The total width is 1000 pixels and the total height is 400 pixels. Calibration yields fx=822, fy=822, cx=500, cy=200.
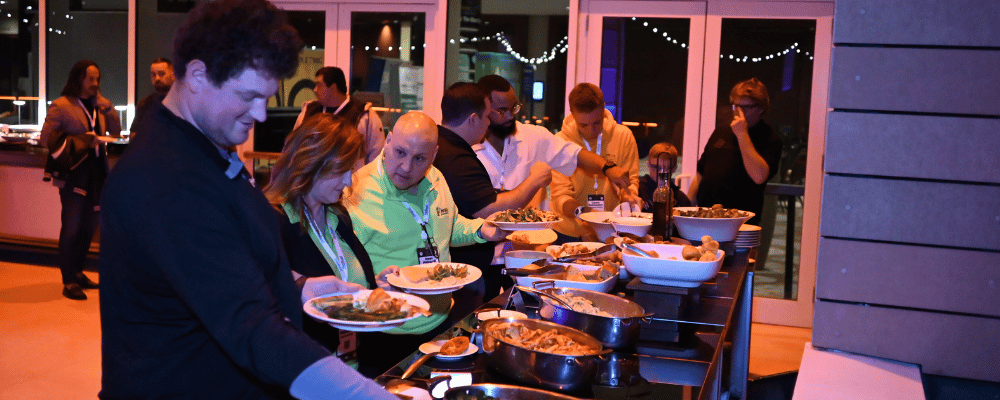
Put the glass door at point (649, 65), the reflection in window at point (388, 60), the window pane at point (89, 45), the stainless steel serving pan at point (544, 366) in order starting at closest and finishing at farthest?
1. the stainless steel serving pan at point (544, 366)
2. the glass door at point (649, 65)
3. the reflection in window at point (388, 60)
4. the window pane at point (89, 45)

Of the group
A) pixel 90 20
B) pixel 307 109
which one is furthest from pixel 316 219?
pixel 90 20

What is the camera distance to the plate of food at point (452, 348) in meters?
1.58

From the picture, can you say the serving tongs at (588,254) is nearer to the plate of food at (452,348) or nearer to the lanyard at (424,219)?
the lanyard at (424,219)

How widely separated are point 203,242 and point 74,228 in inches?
185

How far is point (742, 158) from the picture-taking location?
13.9 feet

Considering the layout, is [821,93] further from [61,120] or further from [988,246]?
[61,120]

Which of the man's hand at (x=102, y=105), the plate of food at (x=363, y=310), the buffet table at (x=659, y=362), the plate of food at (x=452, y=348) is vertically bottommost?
the buffet table at (x=659, y=362)

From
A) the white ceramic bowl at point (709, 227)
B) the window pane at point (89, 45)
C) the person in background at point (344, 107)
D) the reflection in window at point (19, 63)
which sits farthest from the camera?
the reflection in window at point (19, 63)

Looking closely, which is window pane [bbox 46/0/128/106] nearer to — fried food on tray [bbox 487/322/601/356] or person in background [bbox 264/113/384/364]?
person in background [bbox 264/113/384/364]

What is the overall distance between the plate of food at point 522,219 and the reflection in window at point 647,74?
2.64m

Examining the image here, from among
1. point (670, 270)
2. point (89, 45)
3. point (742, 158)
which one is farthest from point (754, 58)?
point (89, 45)

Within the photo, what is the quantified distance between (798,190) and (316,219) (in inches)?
152

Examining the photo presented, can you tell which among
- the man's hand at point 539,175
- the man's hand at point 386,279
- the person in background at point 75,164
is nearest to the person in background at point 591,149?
the man's hand at point 539,175

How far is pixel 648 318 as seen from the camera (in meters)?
1.75
